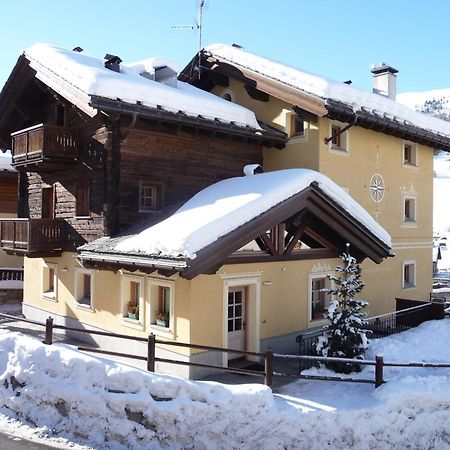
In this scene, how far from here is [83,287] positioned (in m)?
16.2

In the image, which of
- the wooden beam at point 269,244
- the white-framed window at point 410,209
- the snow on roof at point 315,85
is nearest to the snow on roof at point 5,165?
the snow on roof at point 315,85

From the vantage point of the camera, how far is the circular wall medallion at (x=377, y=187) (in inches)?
739

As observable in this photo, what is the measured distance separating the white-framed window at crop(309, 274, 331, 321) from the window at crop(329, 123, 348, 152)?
15.3 feet

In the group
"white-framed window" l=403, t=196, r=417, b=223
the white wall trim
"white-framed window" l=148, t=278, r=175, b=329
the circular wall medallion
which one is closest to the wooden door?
"white-framed window" l=148, t=278, r=175, b=329

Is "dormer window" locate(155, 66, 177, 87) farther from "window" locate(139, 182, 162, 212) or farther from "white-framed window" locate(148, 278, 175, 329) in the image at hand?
"white-framed window" locate(148, 278, 175, 329)

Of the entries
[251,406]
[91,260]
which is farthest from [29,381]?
[251,406]

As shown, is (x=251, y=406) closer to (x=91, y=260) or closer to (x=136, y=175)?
(x=91, y=260)

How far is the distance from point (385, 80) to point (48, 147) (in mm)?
15550

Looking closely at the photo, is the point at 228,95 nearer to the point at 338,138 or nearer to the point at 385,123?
the point at 338,138

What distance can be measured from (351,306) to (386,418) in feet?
9.21

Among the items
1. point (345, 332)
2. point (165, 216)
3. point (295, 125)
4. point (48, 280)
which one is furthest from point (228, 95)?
point (345, 332)

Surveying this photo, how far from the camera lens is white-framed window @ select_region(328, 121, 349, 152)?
56.1 ft

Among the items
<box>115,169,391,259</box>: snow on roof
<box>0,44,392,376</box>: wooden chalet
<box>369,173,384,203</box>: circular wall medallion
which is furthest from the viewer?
<box>369,173,384,203</box>: circular wall medallion

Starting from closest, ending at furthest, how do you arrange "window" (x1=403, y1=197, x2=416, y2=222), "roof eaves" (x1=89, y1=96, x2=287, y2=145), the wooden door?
"roof eaves" (x1=89, y1=96, x2=287, y2=145) < the wooden door < "window" (x1=403, y1=197, x2=416, y2=222)
